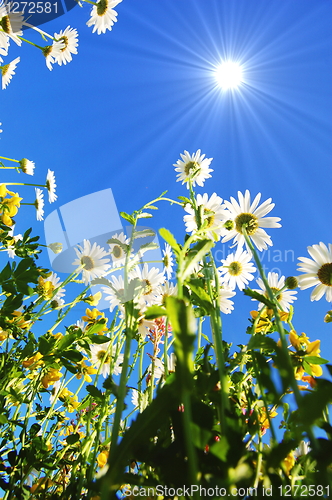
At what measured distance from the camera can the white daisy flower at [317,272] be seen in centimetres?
104

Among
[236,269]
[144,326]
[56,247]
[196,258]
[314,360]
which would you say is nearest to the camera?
[196,258]

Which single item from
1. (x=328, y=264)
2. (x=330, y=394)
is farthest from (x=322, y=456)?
(x=328, y=264)

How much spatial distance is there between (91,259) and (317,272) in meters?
0.93

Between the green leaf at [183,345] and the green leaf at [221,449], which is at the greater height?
the green leaf at [183,345]

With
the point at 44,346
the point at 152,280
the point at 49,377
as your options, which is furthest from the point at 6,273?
the point at 152,280

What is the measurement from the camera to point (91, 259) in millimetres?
1423

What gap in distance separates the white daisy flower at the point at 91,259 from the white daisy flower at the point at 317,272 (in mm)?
813

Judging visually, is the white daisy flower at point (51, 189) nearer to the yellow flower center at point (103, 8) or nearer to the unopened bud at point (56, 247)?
the unopened bud at point (56, 247)

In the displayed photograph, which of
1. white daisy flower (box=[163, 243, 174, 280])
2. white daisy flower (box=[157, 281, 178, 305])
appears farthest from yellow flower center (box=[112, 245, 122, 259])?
white daisy flower (box=[163, 243, 174, 280])

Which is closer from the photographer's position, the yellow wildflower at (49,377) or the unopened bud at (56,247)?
the yellow wildflower at (49,377)

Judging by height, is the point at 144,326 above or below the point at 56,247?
below

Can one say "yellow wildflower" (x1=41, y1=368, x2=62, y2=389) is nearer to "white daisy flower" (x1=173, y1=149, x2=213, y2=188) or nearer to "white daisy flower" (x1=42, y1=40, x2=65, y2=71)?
"white daisy flower" (x1=173, y1=149, x2=213, y2=188)

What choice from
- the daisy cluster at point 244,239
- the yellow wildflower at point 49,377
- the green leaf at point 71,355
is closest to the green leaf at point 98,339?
the green leaf at point 71,355

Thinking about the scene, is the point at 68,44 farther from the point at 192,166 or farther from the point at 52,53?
the point at 192,166
